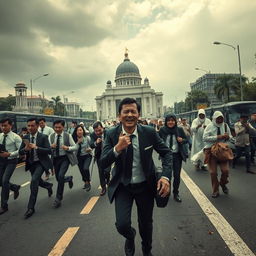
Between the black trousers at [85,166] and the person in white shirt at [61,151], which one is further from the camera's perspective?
the black trousers at [85,166]

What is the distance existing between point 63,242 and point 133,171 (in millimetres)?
1710

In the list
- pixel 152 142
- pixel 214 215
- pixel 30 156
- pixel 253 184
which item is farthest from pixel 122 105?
pixel 253 184

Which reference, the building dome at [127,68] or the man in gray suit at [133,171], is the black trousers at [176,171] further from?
the building dome at [127,68]

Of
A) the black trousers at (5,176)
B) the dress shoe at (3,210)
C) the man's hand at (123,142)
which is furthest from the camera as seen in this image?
the black trousers at (5,176)

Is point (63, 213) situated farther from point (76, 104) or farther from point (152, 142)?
point (76, 104)

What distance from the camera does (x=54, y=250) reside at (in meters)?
3.39

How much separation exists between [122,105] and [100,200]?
3.52 m

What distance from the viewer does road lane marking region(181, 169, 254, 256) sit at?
10.3 ft

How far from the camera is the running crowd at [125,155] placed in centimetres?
275

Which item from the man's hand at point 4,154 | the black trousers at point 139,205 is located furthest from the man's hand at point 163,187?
the man's hand at point 4,154

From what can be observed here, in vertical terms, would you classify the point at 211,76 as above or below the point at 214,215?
above

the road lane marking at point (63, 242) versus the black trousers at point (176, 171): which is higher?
the black trousers at point (176, 171)

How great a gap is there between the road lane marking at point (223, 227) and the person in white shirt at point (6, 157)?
4.02 m

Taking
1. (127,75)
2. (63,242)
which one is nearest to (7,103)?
(127,75)
